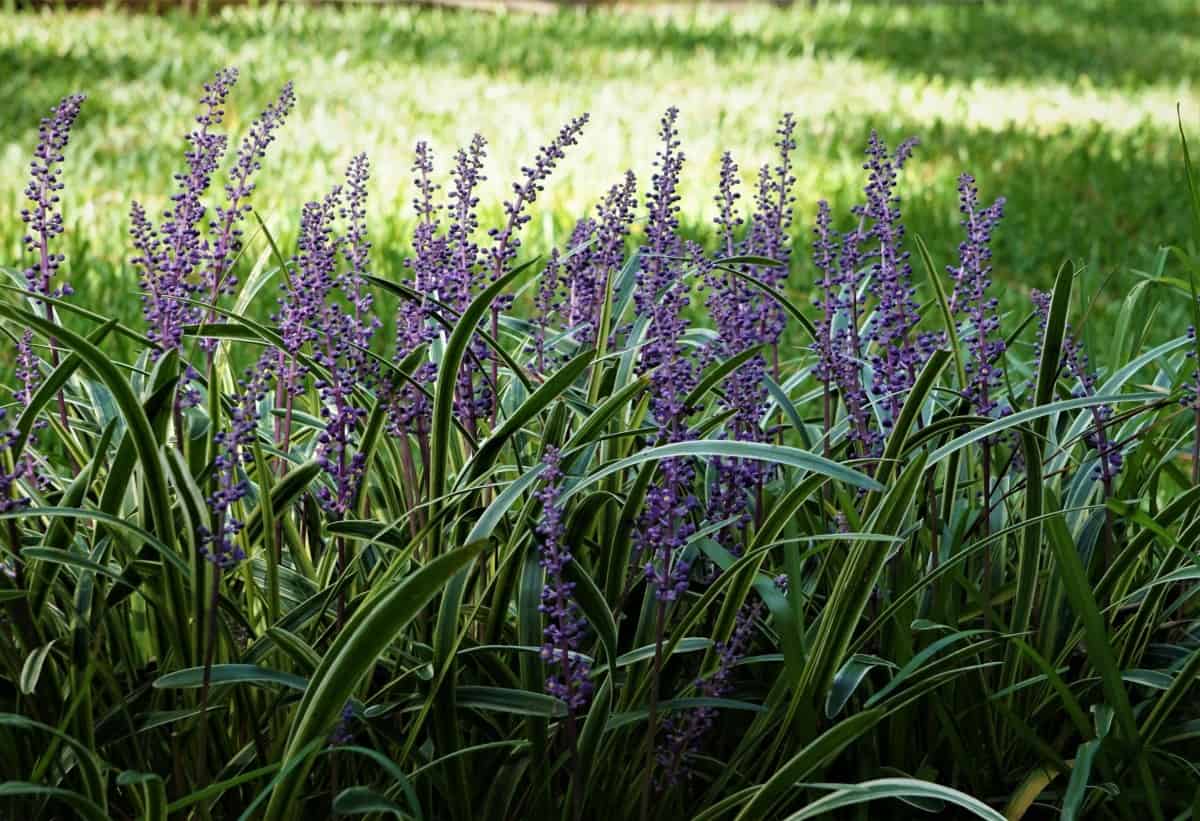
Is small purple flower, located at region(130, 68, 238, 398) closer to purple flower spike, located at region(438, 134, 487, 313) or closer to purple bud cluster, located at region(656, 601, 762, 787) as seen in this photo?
purple flower spike, located at region(438, 134, 487, 313)

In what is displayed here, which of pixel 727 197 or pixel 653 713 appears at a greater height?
pixel 727 197

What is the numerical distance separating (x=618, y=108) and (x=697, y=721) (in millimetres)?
6376

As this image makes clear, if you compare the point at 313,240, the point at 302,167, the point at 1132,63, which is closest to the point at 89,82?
the point at 302,167

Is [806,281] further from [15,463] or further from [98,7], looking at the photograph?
[98,7]

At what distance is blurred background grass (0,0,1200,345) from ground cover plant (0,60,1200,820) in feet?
8.17

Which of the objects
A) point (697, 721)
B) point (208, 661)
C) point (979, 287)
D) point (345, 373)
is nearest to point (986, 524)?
point (979, 287)

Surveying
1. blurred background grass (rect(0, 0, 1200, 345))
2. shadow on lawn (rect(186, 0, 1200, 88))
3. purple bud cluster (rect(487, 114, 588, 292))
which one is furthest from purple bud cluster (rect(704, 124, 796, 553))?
shadow on lawn (rect(186, 0, 1200, 88))

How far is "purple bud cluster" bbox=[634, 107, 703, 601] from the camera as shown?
1.70m

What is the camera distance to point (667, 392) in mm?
1767

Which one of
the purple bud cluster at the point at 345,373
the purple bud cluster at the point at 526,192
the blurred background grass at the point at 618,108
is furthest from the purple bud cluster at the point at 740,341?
the blurred background grass at the point at 618,108

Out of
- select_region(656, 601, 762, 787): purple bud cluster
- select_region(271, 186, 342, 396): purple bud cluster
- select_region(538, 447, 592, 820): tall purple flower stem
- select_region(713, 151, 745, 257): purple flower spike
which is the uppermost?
select_region(713, 151, 745, 257): purple flower spike

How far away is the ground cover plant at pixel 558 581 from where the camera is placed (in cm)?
172

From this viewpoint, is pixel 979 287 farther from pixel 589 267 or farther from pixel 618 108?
pixel 618 108

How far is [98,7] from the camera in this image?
973 cm
